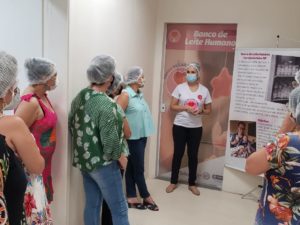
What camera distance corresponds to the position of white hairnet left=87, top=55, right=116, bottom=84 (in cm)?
213

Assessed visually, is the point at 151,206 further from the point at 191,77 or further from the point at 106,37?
the point at 106,37

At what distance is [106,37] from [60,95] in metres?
0.74

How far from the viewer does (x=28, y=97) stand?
1.89m

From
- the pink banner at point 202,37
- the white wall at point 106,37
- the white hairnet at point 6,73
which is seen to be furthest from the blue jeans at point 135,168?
the white hairnet at point 6,73

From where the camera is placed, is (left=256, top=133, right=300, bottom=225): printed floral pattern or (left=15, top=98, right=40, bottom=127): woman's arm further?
(left=15, top=98, right=40, bottom=127): woman's arm

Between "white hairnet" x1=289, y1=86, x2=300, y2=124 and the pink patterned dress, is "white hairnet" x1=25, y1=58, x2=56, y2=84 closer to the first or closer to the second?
the pink patterned dress

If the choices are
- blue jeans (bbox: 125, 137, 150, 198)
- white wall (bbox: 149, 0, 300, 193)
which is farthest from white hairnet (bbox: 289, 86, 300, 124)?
white wall (bbox: 149, 0, 300, 193)

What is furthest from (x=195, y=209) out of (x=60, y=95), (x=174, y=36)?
(x=174, y=36)

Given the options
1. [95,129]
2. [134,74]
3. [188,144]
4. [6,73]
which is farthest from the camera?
[188,144]

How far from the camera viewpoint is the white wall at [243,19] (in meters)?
3.35

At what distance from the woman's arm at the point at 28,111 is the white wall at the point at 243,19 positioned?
2.28 m

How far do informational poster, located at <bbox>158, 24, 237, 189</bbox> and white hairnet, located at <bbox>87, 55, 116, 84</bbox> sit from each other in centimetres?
187

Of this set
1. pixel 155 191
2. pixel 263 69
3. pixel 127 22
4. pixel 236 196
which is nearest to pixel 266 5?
pixel 263 69

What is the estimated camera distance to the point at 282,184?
147 cm
